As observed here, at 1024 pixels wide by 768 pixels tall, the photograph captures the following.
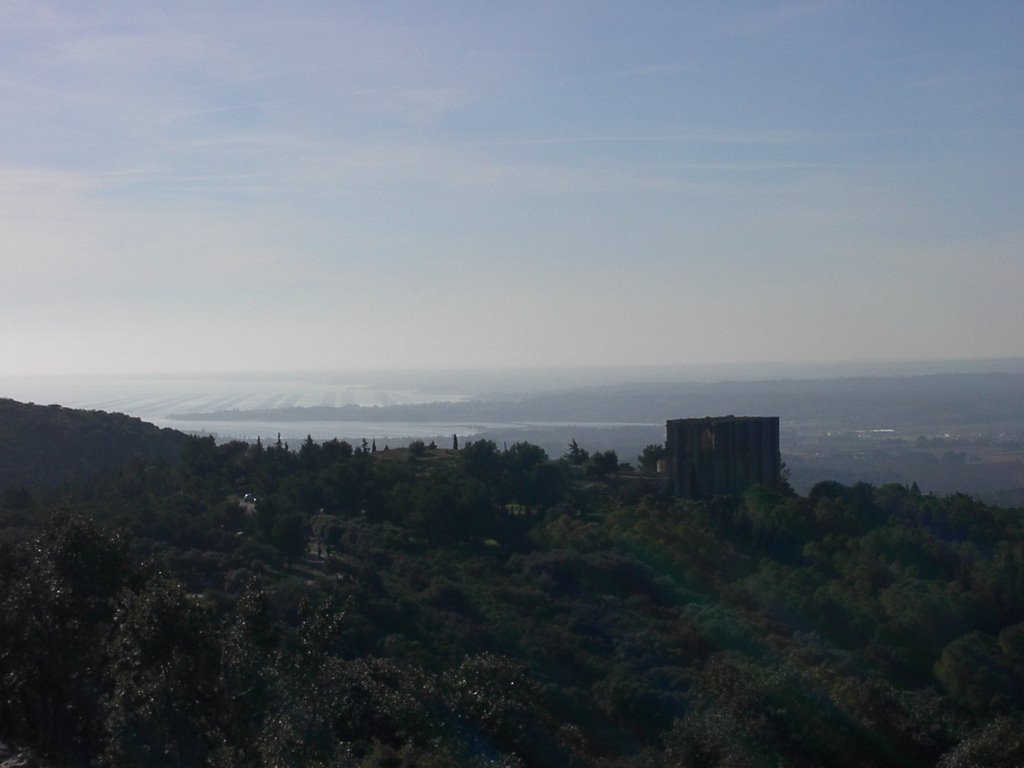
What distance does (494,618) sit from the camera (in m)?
19.3

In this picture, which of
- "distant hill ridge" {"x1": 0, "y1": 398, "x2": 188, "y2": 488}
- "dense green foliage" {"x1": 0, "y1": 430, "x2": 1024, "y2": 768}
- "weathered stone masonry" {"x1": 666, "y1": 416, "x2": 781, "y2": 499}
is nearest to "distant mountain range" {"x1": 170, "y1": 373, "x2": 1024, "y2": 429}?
"distant hill ridge" {"x1": 0, "y1": 398, "x2": 188, "y2": 488}

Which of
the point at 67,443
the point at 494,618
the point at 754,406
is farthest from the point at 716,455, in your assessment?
the point at 754,406

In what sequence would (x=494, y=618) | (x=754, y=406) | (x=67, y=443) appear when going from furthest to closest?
(x=754, y=406)
(x=67, y=443)
(x=494, y=618)

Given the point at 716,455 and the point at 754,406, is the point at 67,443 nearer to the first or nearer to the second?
the point at 716,455

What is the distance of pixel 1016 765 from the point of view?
962cm

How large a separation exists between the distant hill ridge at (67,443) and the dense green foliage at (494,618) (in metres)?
3.83

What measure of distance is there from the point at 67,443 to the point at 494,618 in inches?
819

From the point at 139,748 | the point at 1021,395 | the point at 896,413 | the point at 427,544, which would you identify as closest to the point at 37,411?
the point at 427,544

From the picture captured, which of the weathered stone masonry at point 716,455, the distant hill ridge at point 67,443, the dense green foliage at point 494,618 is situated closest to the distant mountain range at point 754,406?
the distant hill ridge at point 67,443

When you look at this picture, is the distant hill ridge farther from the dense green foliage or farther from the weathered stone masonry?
the weathered stone masonry

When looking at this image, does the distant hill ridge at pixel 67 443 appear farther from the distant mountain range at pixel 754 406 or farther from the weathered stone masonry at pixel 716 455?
the distant mountain range at pixel 754 406

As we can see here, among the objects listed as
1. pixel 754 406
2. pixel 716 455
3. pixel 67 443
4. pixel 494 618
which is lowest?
pixel 494 618

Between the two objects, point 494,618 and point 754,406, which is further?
point 754,406

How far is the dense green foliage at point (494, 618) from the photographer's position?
Result: 939 cm
